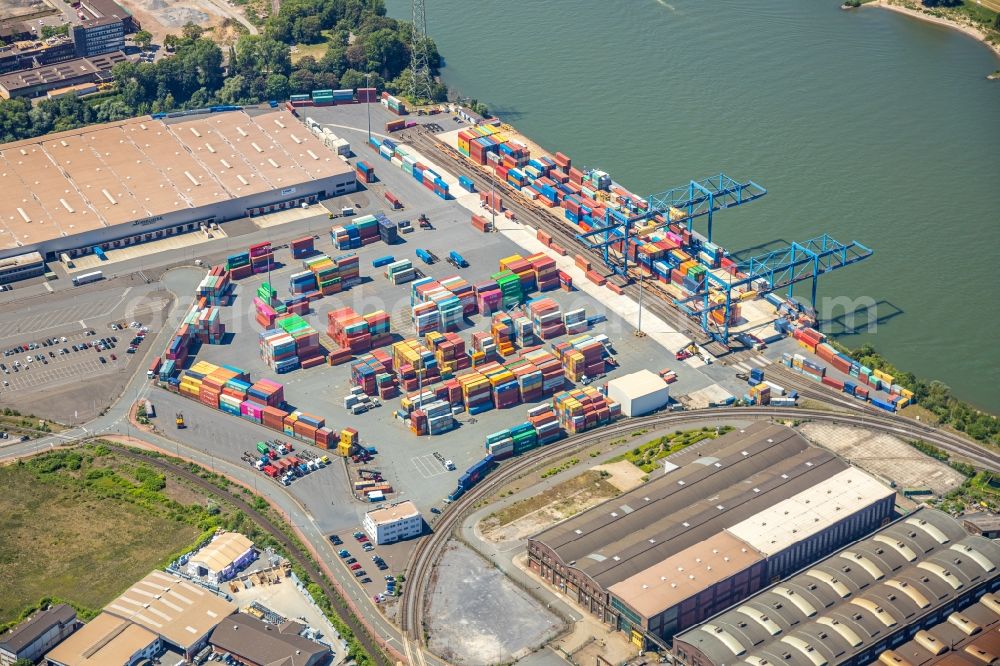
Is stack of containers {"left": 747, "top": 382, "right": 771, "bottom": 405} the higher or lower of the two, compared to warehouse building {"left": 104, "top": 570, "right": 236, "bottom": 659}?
higher

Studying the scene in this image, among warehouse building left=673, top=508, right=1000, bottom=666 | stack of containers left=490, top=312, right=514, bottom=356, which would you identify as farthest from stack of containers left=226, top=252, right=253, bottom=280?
warehouse building left=673, top=508, right=1000, bottom=666

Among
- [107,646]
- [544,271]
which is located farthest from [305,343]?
[107,646]

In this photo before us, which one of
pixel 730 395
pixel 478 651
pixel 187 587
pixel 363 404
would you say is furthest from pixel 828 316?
pixel 187 587

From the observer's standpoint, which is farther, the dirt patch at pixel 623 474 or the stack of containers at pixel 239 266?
the stack of containers at pixel 239 266

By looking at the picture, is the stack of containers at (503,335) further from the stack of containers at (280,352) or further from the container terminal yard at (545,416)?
the stack of containers at (280,352)

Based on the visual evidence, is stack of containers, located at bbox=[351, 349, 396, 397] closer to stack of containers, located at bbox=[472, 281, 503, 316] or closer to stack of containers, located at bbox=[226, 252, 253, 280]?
stack of containers, located at bbox=[472, 281, 503, 316]

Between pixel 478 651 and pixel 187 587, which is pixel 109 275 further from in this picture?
pixel 478 651

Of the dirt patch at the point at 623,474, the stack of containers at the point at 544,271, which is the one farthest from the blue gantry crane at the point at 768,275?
the dirt patch at the point at 623,474
